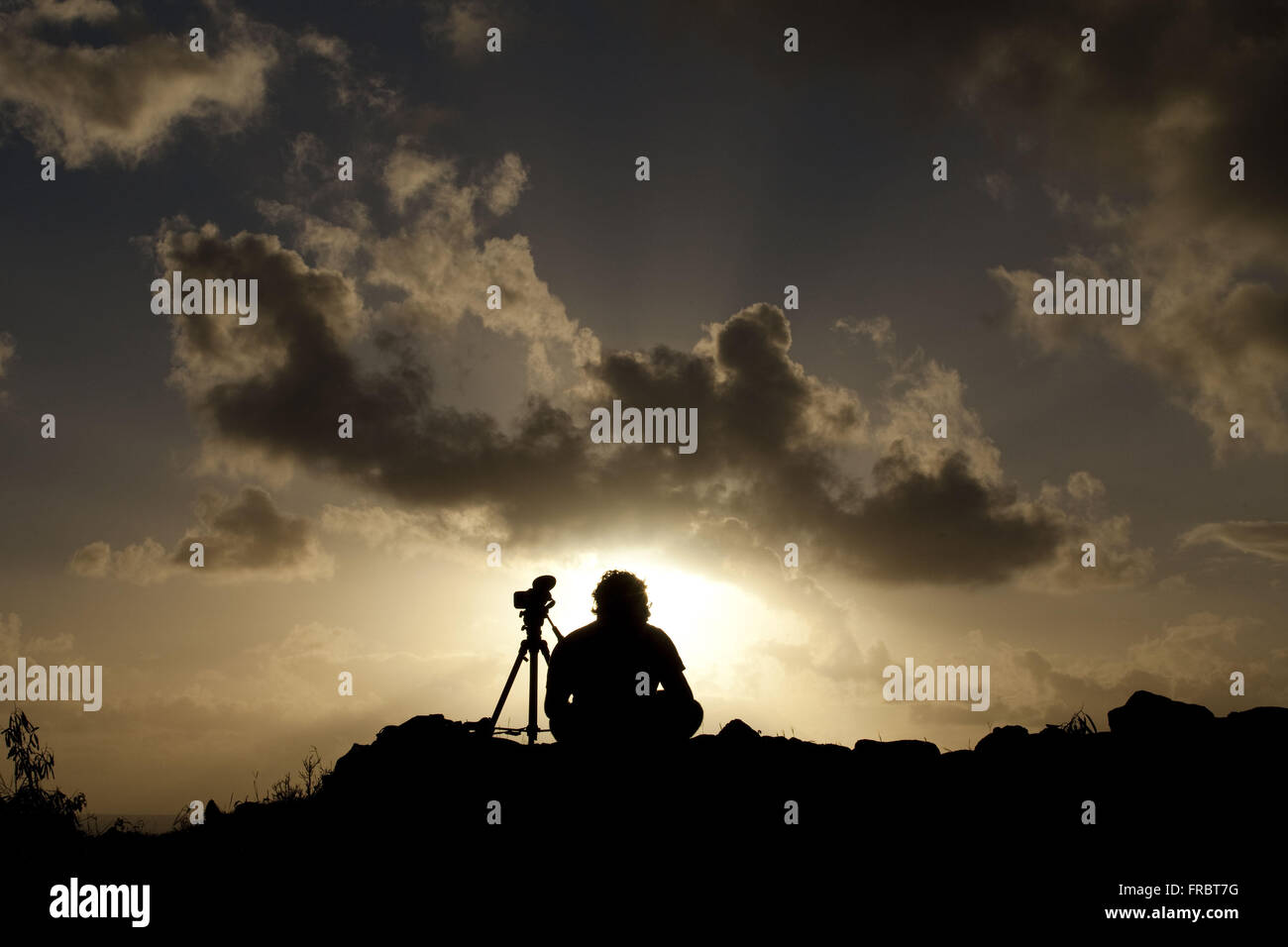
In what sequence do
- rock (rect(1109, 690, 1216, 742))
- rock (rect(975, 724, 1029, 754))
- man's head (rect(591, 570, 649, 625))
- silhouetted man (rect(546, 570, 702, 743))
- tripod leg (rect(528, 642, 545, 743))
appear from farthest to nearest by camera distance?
tripod leg (rect(528, 642, 545, 743)) → man's head (rect(591, 570, 649, 625)) → silhouetted man (rect(546, 570, 702, 743)) → rock (rect(975, 724, 1029, 754)) → rock (rect(1109, 690, 1216, 742))

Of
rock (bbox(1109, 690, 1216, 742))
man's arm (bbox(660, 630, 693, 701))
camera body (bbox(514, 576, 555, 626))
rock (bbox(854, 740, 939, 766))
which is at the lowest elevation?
rock (bbox(854, 740, 939, 766))

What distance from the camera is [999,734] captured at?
7.51 m

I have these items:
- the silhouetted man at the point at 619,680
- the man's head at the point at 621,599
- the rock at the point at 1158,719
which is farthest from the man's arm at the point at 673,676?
the rock at the point at 1158,719

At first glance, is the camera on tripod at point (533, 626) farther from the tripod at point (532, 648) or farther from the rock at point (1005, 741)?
the rock at point (1005, 741)

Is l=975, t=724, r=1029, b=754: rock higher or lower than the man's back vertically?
lower

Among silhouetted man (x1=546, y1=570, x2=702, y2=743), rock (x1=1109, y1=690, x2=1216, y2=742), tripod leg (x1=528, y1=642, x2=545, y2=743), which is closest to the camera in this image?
rock (x1=1109, y1=690, x2=1216, y2=742)

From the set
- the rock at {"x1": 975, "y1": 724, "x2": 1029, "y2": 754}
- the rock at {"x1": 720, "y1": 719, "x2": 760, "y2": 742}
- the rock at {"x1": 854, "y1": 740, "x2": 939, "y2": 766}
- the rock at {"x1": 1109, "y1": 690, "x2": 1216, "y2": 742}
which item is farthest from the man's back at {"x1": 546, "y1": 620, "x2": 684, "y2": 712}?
the rock at {"x1": 1109, "y1": 690, "x2": 1216, "y2": 742}

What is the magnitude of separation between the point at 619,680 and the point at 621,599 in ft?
2.51

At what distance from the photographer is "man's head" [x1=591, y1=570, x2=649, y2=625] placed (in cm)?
817

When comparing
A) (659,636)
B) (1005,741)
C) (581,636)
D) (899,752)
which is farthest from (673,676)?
(1005,741)

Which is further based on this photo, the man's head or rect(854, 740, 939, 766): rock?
the man's head

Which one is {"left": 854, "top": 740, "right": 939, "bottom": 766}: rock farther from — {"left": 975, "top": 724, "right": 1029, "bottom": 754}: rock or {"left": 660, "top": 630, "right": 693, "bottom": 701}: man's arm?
{"left": 660, "top": 630, "right": 693, "bottom": 701}: man's arm

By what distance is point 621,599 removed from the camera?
8188 millimetres
